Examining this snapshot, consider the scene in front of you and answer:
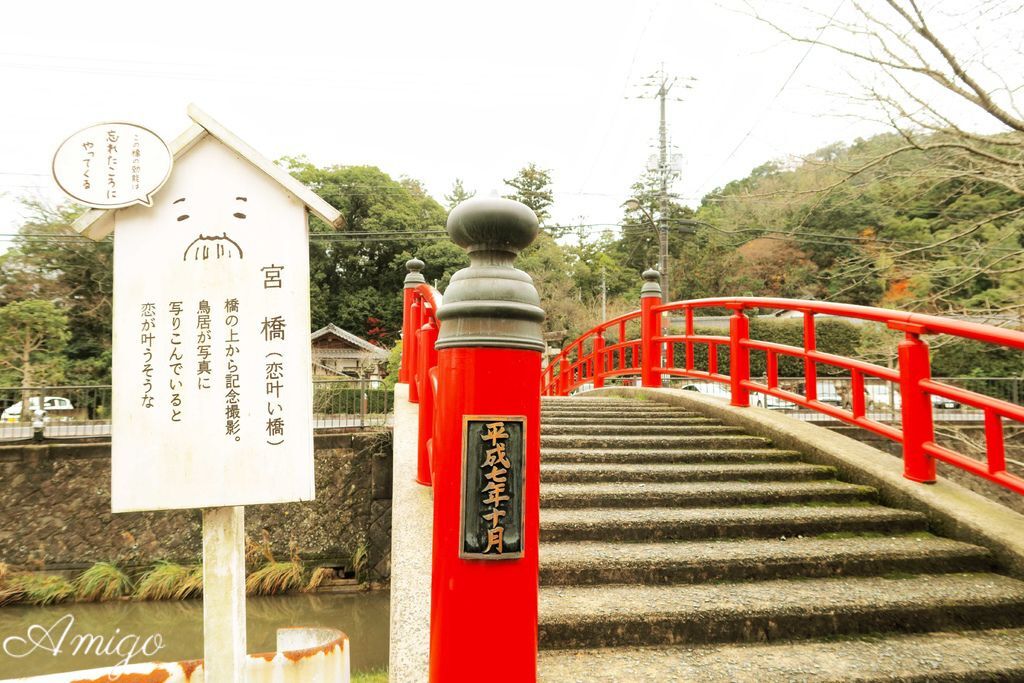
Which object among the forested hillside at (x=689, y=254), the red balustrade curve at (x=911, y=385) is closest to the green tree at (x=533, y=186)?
the forested hillside at (x=689, y=254)

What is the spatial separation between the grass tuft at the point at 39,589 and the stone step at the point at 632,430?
35.3ft

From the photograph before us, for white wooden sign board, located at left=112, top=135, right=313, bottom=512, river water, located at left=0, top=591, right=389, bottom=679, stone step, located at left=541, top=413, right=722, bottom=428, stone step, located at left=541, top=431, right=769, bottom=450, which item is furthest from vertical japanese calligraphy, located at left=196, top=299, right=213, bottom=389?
river water, located at left=0, top=591, right=389, bottom=679

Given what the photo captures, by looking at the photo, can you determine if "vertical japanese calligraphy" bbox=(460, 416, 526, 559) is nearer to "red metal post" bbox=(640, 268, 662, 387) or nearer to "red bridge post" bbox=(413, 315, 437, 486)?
"red bridge post" bbox=(413, 315, 437, 486)

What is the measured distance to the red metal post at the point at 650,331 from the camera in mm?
6793

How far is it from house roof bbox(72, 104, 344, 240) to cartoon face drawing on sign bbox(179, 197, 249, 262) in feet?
0.56

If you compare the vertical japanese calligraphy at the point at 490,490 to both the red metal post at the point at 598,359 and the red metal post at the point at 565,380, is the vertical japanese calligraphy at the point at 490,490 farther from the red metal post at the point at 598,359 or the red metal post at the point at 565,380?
the red metal post at the point at 565,380

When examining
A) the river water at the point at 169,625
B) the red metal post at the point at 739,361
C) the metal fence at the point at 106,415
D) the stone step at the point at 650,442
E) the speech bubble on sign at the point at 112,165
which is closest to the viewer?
the speech bubble on sign at the point at 112,165

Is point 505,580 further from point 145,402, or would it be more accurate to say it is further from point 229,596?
point 145,402

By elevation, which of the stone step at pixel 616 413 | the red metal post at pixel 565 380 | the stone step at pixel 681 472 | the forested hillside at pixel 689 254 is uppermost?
the forested hillside at pixel 689 254

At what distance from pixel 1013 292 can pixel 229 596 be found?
23.1 feet

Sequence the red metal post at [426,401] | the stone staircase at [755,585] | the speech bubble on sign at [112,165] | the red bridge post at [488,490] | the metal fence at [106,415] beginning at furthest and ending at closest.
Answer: the metal fence at [106,415] → the red metal post at [426,401] → the stone staircase at [755,585] → the speech bubble on sign at [112,165] → the red bridge post at [488,490]

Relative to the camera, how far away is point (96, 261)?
2070 centimetres

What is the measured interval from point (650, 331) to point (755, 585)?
4408 millimetres

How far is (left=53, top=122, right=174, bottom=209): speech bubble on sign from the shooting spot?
1.70m
